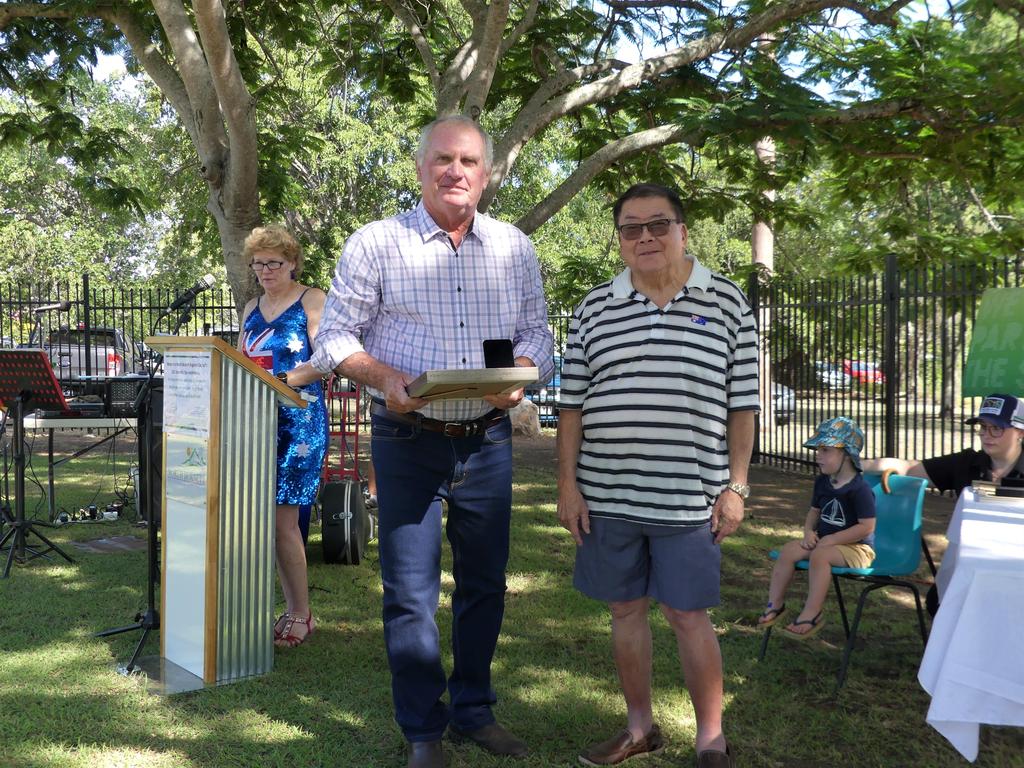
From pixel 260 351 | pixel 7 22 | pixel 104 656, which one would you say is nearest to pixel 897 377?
pixel 260 351

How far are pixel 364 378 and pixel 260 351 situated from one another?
1.81 meters

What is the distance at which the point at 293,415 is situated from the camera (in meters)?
4.67

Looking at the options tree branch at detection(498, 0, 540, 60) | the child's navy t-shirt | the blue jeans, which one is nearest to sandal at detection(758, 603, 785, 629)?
the child's navy t-shirt

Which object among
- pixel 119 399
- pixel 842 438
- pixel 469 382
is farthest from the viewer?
pixel 119 399

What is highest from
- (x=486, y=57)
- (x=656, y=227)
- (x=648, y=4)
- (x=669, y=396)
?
(x=648, y=4)

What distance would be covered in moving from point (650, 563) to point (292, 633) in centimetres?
227

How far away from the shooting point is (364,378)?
314 centimetres

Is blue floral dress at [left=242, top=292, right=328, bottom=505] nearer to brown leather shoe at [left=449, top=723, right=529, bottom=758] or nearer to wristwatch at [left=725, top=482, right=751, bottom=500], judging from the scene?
brown leather shoe at [left=449, top=723, right=529, bottom=758]

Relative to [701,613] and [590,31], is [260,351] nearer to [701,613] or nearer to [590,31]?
[701,613]

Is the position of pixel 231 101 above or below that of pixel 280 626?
above

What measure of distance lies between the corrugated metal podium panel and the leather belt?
96cm

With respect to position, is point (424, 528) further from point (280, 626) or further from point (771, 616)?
point (771, 616)

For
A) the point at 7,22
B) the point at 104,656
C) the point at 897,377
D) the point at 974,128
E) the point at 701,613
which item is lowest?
the point at 104,656

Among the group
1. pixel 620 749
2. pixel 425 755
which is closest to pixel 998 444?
pixel 620 749
